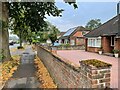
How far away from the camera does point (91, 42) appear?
29266 millimetres

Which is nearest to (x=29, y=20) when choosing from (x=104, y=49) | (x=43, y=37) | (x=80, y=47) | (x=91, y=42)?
(x=104, y=49)

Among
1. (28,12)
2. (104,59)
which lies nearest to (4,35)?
(28,12)

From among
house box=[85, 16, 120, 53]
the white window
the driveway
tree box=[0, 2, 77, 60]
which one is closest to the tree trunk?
tree box=[0, 2, 77, 60]

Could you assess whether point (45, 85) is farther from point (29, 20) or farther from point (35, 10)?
point (29, 20)

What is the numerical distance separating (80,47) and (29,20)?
69.5 ft

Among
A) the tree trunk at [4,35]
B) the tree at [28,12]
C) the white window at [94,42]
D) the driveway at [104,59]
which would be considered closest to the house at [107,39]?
the white window at [94,42]

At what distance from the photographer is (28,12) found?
18672 mm

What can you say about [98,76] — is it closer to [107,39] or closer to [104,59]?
[104,59]

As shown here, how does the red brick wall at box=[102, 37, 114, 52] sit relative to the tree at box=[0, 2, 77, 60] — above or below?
below

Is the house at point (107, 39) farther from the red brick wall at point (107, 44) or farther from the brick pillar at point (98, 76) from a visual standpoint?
the brick pillar at point (98, 76)

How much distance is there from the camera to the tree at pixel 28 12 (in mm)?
17030

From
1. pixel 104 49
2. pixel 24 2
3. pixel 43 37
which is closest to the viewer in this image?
pixel 24 2

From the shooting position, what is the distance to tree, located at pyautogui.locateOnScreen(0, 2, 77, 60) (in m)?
A: 17.0

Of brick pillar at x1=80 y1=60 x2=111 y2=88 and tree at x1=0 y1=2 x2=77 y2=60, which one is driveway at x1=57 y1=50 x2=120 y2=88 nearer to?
brick pillar at x1=80 y1=60 x2=111 y2=88
